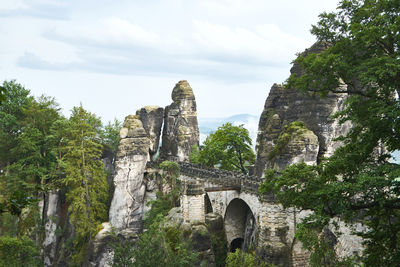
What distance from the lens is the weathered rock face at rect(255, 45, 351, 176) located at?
30.8 meters

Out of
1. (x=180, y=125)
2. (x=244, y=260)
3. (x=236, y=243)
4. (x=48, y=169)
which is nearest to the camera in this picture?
(x=244, y=260)

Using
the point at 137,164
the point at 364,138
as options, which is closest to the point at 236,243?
the point at 137,164

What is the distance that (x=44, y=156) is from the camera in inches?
1668

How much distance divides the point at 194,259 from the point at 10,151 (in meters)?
26.1

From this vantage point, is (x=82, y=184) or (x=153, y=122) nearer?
(x=82, y=184)

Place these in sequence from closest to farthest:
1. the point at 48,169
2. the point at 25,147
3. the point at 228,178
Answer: the point at 228,178 → the point at 25,147 → the point at 48,169

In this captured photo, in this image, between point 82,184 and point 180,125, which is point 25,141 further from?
point 180,125

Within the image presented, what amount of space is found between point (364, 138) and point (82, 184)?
32029 mm

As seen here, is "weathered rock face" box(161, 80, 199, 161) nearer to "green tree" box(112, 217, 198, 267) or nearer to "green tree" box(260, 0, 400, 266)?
"green tree" box(112, 217, 198, 267)

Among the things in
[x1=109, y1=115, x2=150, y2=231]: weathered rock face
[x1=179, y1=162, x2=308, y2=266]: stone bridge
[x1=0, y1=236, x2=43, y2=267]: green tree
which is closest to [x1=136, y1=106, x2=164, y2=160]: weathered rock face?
[x1=109, y1=115, x2=150, y2=231]: weathered rock face

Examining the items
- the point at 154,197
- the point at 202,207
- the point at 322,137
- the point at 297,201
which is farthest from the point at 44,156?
the point at 297,201

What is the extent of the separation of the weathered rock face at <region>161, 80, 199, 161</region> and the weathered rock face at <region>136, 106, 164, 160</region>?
81 cm

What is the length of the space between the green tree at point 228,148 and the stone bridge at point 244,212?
10.2 ft

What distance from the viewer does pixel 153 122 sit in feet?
174
